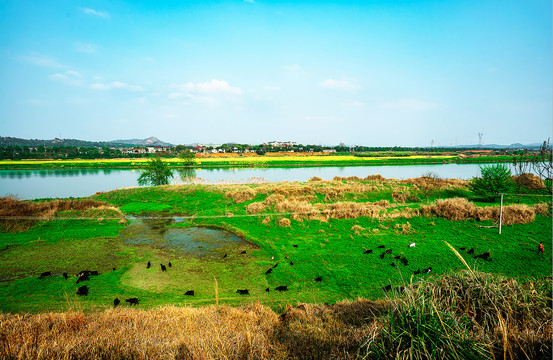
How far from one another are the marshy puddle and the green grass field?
418mm

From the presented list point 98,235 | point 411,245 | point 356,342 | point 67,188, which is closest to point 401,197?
point 411,245

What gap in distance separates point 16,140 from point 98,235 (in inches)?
8614

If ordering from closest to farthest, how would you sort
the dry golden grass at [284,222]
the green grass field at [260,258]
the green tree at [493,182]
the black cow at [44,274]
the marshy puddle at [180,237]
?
1. the green grass field at [260,258]
2. the black cow at [44,274]
3. the marshy puddle at [180,237]
4. the dry golden grass at [284,222]
5. the green tree at [493,182]

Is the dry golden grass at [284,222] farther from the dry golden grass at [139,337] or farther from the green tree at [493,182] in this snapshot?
the green tree at [493,182]

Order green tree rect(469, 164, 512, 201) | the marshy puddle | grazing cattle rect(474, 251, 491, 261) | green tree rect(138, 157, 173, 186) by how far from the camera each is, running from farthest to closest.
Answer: green tree rect(138, 157, 173, 186), green tree rect(469, 164, 512, 201), the marshy puddle, grazing cattle rect(474, 251, 491, 261)

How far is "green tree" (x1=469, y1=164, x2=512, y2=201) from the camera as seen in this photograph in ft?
68.0

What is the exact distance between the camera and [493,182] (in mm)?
21000

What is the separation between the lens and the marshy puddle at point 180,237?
1457cm

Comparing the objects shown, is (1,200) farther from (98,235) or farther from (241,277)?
(241,277)

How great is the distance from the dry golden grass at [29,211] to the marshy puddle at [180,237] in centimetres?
392

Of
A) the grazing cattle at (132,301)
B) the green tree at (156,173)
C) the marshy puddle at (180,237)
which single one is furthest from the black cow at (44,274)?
the green tree at (156,173)

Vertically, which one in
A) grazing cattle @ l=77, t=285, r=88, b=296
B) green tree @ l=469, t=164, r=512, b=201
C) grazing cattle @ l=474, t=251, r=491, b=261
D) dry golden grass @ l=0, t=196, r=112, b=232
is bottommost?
grazing cattle @ l=77, t=285, r=88, b=296

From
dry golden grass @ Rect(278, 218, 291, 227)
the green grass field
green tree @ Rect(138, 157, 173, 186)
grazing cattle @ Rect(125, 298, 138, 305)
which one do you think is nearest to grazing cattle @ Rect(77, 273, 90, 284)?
the green grass field

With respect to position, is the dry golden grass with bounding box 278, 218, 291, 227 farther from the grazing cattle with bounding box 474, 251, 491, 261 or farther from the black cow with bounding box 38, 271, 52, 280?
the black cow with bounding box 38, 271, 52, 280
